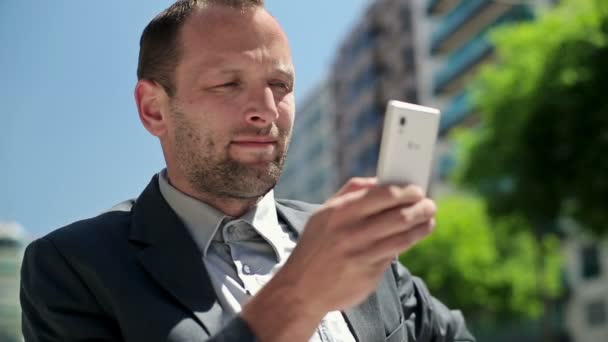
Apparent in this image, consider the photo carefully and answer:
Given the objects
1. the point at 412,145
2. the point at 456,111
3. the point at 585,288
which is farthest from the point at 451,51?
the point at 412,145

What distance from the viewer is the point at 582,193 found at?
1795 cm

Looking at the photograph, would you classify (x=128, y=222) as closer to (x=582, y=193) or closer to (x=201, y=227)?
(x=201, y=227)

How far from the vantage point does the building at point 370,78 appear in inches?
2143

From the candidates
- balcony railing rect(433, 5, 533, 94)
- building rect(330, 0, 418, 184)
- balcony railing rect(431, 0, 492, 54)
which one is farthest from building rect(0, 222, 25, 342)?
building rect(330, 0, 418, 184)

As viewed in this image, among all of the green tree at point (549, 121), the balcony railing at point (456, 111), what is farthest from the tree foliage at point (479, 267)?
the green tree at point (549, 121)

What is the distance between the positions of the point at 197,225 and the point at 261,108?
1.01ft

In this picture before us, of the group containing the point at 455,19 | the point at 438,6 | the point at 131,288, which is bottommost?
the point at 131,288

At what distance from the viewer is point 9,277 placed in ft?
15.8

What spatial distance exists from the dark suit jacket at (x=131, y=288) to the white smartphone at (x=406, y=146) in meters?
0.47

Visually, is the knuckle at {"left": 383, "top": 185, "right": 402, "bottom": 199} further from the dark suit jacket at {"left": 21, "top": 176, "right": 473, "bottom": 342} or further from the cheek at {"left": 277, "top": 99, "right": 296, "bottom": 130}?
the cheek at {"left": 277, "top": 99, "right": 296, "bottom": 130}

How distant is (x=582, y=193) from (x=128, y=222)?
17235 millimetres

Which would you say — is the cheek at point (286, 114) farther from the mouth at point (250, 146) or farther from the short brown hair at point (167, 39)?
the short brown hair at point (167, 39)

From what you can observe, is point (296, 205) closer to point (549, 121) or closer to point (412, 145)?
point (412, 145)

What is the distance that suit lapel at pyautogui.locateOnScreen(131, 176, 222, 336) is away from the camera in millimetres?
1609
